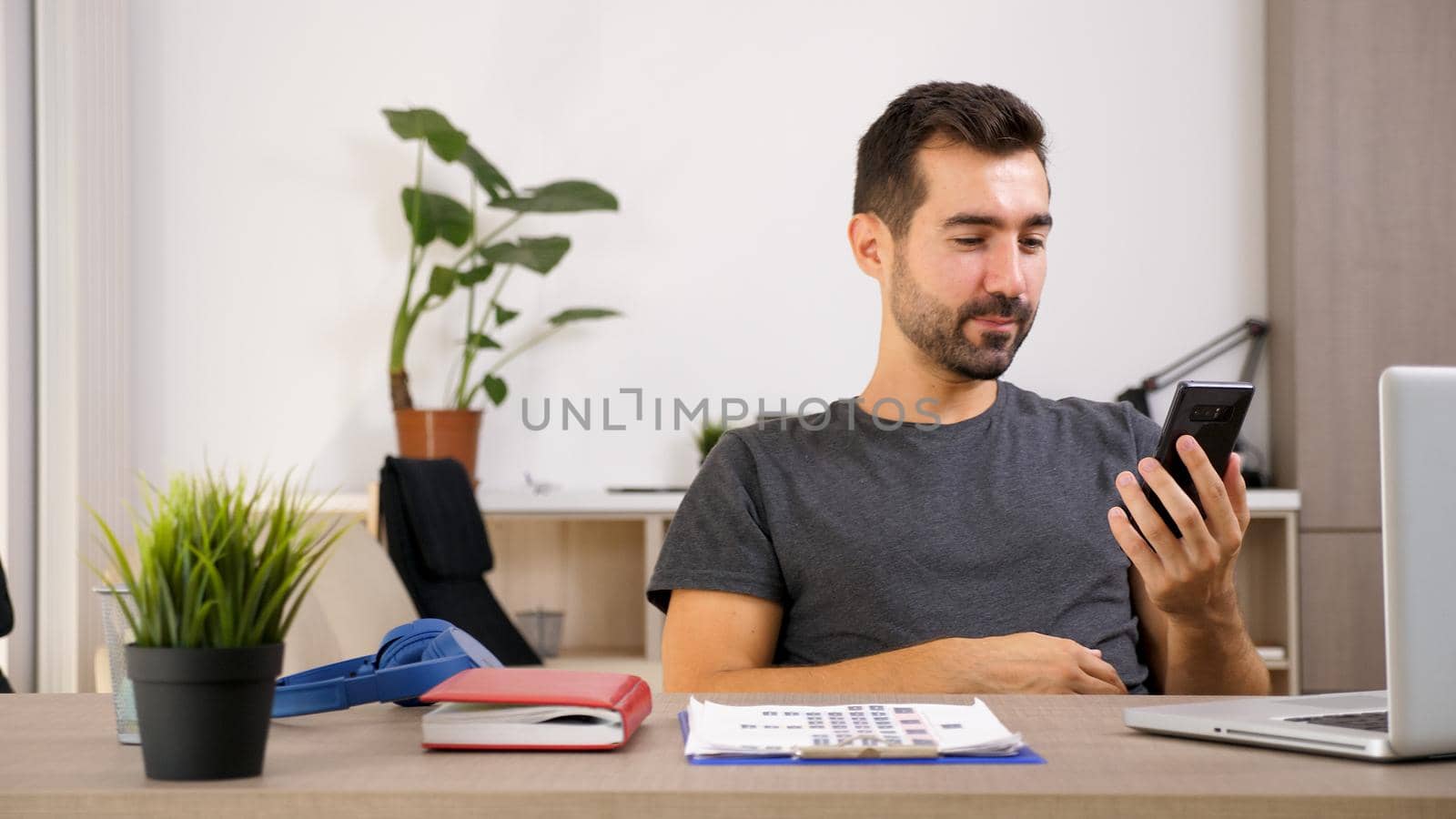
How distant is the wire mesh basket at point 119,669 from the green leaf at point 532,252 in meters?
2.57

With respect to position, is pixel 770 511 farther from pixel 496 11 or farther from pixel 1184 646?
pixel 496 11

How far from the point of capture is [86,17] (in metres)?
3.64

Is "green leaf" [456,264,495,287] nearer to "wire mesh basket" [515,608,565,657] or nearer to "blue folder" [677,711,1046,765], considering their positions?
"wire mesh basket" [515,608,565,657]

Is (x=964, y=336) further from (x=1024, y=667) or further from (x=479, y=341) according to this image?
(x=479, y=341)

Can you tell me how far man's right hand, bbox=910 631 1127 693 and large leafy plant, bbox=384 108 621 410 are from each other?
2283 mm

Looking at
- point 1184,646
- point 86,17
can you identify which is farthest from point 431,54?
point 1184,646

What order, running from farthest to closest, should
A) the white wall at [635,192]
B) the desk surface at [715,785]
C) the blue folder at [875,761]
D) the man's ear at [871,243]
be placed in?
the white wall at [635,192], the man's ear at [871,243], the blue folder at [875,761], the desk surface at [715,785]

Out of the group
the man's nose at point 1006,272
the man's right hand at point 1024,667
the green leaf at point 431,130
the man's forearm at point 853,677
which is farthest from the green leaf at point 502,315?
the man's right hand at point 1024,667

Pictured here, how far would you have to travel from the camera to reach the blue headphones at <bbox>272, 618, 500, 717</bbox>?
108cm

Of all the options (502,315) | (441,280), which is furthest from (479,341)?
(441,280)

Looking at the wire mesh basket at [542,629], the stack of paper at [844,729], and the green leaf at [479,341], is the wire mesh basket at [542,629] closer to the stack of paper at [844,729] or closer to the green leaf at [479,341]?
the green leaf at [479,341]

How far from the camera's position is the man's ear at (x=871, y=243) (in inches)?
72.8

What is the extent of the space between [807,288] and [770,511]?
7.22 ft

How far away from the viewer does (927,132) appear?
1.79 m
